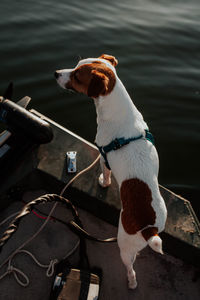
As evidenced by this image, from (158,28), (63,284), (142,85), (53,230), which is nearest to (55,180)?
(53,230)

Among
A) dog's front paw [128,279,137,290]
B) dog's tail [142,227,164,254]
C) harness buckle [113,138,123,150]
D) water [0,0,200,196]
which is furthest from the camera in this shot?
water [0,0,200,196]

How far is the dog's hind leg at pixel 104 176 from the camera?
2.62 m

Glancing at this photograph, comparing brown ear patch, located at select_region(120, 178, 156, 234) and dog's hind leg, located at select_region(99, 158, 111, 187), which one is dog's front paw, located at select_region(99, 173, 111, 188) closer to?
dog's hind leg, located at select_region(99, 158, 111, 187)

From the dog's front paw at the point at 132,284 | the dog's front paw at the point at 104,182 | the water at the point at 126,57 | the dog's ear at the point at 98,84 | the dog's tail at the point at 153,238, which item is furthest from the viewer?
the water at the point at 126,57

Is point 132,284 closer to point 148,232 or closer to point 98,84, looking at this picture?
point 148,232

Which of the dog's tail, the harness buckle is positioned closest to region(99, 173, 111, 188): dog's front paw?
the harness buckle

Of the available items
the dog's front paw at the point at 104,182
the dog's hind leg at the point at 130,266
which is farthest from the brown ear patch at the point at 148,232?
the dog's front paw at the point at 104,182

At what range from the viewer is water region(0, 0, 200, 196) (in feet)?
14.9

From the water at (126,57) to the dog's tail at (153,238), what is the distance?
6.95ft

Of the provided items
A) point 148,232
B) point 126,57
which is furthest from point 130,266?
point 126,57

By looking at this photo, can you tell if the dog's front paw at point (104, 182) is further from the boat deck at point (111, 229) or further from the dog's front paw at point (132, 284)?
the dog's front paw at point (132, 284)

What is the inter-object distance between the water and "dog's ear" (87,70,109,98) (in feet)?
7.67

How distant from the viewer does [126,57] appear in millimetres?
6344

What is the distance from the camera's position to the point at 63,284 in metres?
2.15
